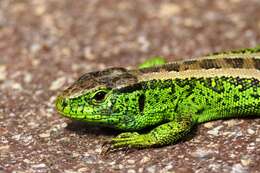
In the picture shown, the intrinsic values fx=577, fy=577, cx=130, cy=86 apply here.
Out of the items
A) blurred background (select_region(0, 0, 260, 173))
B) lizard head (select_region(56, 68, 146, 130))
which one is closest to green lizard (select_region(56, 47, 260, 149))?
lizard head (select_region(56, 68, 146, 130))

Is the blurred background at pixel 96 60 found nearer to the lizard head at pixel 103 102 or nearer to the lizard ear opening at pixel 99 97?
the lizard head at pixel 103 102

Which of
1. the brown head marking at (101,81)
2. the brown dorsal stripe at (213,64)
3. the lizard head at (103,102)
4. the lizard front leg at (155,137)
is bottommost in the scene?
the lizard front leg at (155,137)

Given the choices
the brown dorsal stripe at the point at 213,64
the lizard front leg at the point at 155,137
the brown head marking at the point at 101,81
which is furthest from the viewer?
the brown dorsal stripe at the point at 213,64

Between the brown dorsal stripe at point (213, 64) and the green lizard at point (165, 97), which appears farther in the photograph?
the brown dorsal stripe at point (213, 64)

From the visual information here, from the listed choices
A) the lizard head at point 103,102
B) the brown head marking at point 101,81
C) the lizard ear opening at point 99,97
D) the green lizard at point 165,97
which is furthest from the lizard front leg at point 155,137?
the brown head marking at point 101,81

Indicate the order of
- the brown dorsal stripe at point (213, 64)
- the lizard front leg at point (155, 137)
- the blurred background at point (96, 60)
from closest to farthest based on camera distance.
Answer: the blurred background at point (96, 60)
the lizard front leg at point (155, 137)
the brown dorsal stripe at point (213, 64)

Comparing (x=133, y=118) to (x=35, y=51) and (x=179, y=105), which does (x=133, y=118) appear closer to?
(x=179, y=105)

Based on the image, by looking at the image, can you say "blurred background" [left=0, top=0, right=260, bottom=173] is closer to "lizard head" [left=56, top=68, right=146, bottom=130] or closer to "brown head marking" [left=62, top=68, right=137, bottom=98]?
"lizard head" [left=56, top=68, right=146, bottom=130]

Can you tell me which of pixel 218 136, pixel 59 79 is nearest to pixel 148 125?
pixel 218 136
